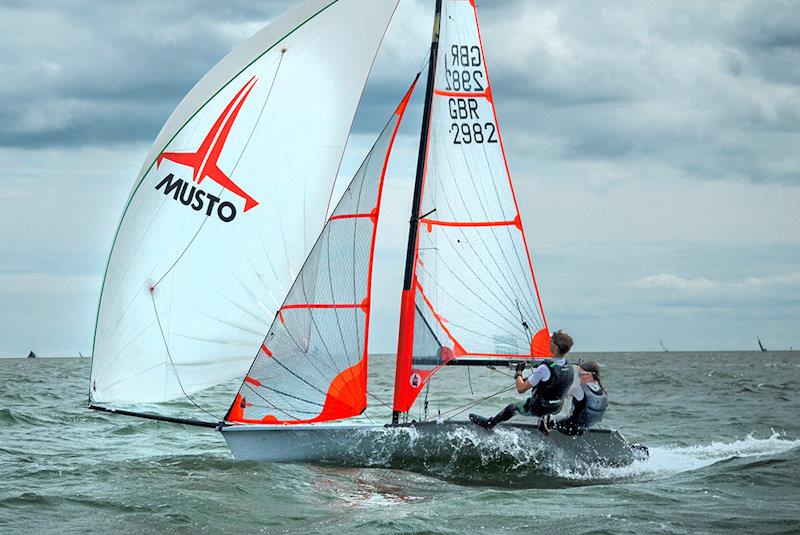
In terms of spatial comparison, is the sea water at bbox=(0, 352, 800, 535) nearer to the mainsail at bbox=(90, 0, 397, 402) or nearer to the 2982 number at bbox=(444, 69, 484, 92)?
the mainsail at bbox=(90, 0, 397, 402)

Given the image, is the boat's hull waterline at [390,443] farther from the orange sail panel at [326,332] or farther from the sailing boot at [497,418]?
the orange sail panel at [326,332]

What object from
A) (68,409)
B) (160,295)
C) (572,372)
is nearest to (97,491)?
(160,295)

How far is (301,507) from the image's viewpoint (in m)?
9.65

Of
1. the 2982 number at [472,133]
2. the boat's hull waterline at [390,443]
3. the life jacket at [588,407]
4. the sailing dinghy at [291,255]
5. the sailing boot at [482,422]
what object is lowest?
the boat's hull waterline at [390,443]

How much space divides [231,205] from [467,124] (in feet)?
9.68

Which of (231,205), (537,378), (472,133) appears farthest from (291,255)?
(537,378)

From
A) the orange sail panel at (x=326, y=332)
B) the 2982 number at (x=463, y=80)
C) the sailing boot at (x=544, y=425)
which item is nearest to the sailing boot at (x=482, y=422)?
the sailing boot at (x=544, y=425)

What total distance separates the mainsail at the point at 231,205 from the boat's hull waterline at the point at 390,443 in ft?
2.81

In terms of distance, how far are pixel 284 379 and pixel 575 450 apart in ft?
11.1

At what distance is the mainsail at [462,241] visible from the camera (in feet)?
39.7

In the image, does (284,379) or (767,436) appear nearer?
(284,379)

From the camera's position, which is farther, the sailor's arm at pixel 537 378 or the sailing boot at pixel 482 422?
the sailing boot at pixel 482 422

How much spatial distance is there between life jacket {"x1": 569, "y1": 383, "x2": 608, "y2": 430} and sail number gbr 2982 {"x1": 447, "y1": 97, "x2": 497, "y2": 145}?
3.14 meters

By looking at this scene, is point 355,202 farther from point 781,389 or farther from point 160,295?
point 781,389
